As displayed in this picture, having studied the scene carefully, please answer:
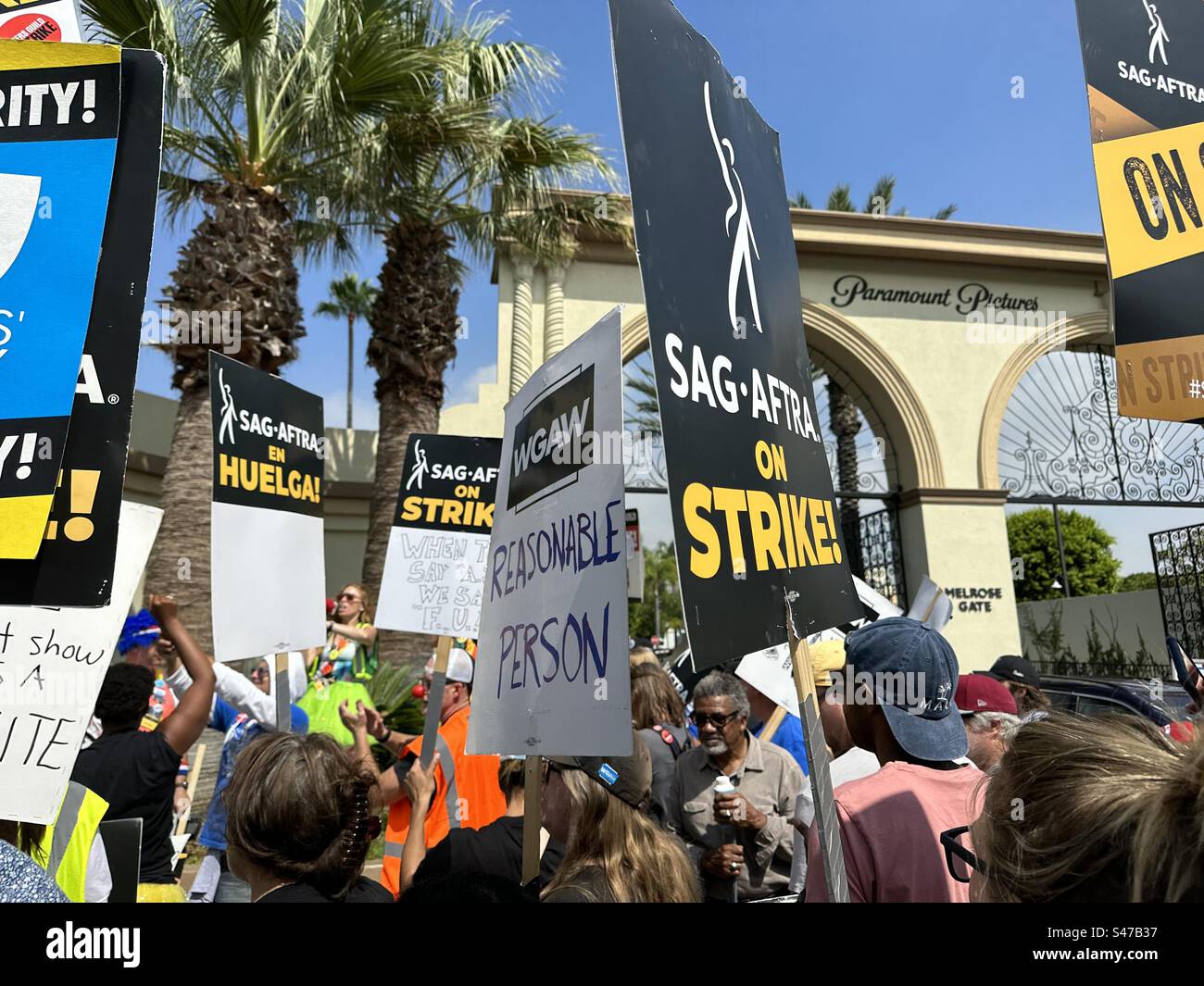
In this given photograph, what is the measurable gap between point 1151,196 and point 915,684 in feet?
6.62

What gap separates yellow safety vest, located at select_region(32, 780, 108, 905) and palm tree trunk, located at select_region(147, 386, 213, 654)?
573 centimetres

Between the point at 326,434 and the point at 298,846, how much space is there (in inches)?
433

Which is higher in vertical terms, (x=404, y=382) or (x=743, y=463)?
(x=404, y=382)

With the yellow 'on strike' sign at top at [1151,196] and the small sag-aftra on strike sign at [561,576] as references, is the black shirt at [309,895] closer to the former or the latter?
the small sag-aftra on strike sign at [561,576]

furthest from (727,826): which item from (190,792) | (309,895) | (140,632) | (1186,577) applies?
(1186,577)

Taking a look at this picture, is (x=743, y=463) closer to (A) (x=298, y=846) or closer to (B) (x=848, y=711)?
(B) (x=848, y=711)

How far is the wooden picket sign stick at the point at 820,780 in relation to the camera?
168cm

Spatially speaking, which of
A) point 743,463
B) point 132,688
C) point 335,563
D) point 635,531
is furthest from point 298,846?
point 335,563

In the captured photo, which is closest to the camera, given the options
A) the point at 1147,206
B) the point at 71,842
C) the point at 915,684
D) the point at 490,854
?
the point at 915,684

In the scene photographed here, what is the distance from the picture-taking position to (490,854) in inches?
101

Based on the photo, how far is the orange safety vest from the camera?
359cm

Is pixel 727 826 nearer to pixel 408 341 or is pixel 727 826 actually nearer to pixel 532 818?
pixel 532 818

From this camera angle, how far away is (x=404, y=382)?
10.7 metres

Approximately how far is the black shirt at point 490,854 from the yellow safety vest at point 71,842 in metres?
0.95
